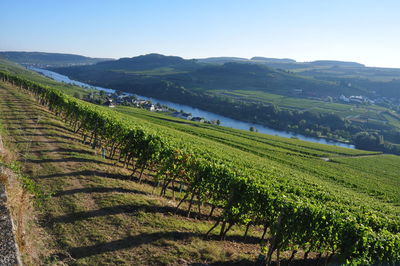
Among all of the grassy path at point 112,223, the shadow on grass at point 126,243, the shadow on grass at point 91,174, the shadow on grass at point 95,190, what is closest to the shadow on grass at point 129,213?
the grassy path at point 112,223

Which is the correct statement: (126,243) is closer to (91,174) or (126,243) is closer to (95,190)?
(95,190)

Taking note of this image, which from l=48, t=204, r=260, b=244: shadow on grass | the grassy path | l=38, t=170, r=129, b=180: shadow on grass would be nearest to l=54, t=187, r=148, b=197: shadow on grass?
the grassy path

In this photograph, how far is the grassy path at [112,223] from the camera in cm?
1000

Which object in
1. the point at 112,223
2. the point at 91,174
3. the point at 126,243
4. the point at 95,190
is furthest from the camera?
the point at 91,174

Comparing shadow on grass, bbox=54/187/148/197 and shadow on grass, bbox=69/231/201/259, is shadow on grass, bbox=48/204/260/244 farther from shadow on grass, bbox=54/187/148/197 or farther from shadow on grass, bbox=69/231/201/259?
shadow on grass, bbox=54/187/148/197

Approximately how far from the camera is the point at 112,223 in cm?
1186

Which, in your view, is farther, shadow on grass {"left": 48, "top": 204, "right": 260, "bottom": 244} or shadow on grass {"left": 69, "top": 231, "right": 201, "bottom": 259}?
shadow on grass {"left": 48, "top": 204, "right": 260, "bottom": 244}

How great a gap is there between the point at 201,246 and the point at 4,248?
7404mm

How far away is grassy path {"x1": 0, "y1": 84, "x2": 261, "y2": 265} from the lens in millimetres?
9998

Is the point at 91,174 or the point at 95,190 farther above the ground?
the point at 91,174

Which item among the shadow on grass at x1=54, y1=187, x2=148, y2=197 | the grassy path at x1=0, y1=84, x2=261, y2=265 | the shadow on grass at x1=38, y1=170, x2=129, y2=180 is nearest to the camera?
the grassy path at x1=0, y1=84, x2=261, y2=265

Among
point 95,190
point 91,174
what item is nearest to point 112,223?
point 95,190

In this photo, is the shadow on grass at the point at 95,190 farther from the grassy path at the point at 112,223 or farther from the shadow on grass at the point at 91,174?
the shadow on grass at the point at 91,174

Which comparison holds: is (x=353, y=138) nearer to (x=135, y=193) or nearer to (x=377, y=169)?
(x=377, y=169)
